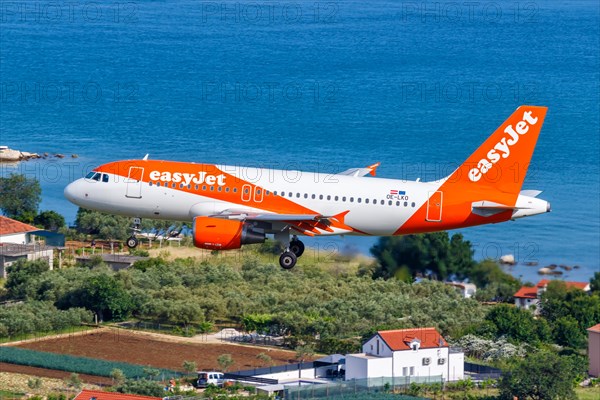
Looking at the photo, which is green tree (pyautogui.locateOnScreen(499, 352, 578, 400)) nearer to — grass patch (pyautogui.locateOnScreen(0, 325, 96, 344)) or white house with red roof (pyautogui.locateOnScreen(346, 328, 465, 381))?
white house with red roof (pyautogui.locateOnScreen(346, 328, 465, 381))

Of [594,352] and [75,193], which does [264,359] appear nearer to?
[594,352]

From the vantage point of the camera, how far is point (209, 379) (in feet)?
333

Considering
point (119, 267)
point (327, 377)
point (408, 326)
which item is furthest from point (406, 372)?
point (119, 267)

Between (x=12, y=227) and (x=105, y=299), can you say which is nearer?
(x=105, y=299)

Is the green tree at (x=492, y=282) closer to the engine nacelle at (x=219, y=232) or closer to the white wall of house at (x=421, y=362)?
the white wall of house at (x=421, y=362)

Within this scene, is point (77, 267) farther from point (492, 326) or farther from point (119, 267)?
point (492, 326)

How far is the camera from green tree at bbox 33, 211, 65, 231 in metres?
149

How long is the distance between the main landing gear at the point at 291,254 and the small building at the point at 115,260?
55.0m

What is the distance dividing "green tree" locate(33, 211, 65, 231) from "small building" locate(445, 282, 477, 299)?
4122cm

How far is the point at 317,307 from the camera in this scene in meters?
123

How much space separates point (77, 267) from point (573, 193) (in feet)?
203

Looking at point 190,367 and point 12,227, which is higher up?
point 12,227

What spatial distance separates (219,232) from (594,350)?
4622cm

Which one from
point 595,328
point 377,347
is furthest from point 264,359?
point 595,328
